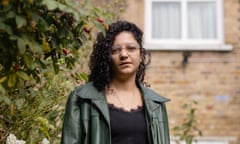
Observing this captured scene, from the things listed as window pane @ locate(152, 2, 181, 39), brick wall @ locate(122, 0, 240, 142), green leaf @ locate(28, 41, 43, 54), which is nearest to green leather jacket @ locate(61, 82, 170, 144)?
green leaf @ locate(28, 41, 43, 54)

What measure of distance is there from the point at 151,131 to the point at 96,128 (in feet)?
1.07

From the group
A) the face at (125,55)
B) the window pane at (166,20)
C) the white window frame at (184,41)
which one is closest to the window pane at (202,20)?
the white window frame at (184,41)

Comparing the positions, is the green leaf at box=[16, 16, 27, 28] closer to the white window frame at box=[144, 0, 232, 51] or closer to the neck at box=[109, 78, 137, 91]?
the neck at box=[109, 78, 137, 91]

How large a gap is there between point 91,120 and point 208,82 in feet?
16.5

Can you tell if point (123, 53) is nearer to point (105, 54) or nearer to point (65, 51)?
point (105, 54)

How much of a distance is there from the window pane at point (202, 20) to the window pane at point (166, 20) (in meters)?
0.20

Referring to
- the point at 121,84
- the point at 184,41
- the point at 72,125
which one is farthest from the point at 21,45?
the point at 184,41

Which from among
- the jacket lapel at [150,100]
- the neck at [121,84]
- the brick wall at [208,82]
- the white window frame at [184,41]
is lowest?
the brick wall at [208,82]

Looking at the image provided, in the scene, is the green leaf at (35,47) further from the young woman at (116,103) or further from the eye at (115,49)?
the eye at (115,49)

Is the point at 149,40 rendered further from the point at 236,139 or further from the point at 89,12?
the point at 89,12

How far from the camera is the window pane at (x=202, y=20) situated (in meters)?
7.81

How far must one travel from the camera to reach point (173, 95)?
7422 millimetres

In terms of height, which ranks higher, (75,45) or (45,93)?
(75,45)

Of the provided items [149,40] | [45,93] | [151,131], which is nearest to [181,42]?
[149,40]
